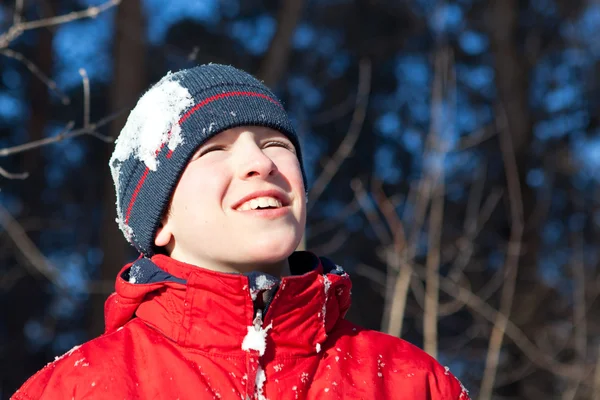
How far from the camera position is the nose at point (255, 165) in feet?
6.33

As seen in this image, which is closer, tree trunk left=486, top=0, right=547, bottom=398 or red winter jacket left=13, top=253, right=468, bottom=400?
red winter jacket left=13, top=253, right=468, bottom=400

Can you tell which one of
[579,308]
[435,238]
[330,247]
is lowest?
[579,308]

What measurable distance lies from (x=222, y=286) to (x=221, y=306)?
55 mm

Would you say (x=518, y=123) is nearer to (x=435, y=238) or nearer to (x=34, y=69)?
(x=435, y=238)

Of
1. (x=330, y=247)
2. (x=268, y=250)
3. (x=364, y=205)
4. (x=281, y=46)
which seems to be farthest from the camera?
(x=281, y=46)

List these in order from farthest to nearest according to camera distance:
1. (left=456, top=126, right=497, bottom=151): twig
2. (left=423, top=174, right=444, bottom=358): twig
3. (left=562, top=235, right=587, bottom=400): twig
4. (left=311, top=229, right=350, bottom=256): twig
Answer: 1. (left=562, top=235, right=587, bottom=400): twig
2. (left=311, top=229, right=350, bottom=256): twig
3. (left=456, top=126, right=497, bottom=151): twig
4. (left=423, top=174, right=444, bottom=358): twig

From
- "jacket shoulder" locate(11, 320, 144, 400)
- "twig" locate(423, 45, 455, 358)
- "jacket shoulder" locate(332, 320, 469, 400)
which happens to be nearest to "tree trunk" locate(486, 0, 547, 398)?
"twig" locate(423, 45, 455, 358)

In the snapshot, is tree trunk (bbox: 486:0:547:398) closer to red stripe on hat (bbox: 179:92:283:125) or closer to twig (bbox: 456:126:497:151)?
twig (bbox: 456:126:497:151)

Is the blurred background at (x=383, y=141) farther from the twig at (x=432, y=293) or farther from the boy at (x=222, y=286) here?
the boy at (x=222, y=286)

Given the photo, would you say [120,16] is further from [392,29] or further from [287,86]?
[392,29]

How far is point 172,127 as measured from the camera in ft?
6.90

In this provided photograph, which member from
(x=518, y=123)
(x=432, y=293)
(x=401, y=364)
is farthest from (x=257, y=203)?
(x=518, y=123)

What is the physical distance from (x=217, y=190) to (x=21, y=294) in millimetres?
10731

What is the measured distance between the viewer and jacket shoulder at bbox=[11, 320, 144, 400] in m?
1.76
